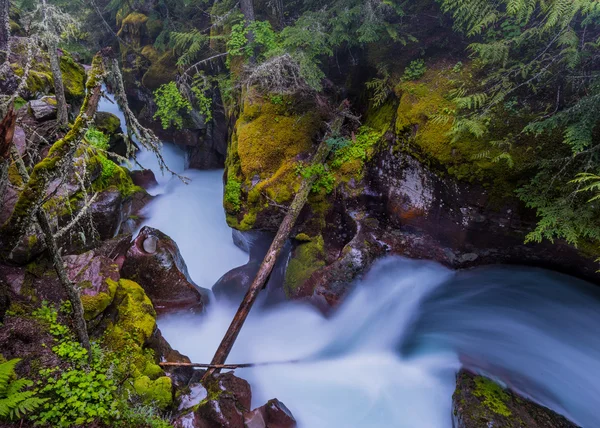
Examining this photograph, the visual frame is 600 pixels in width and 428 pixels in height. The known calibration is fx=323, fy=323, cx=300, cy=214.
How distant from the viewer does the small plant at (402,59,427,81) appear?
7418mm

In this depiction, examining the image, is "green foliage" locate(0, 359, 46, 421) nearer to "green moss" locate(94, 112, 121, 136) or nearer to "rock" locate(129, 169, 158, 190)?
"green moss" locate(94, 112, 121, 136)

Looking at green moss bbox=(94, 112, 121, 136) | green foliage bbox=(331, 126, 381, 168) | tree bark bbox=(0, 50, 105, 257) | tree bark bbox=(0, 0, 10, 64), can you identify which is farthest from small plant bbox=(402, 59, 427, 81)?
green moss bbox=(94, 112, 121, 136)

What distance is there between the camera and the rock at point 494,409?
16.4 ft

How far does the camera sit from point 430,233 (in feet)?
23.3

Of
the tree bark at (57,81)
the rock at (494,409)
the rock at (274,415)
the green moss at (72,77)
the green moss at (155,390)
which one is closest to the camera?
the green moss at (155,390)

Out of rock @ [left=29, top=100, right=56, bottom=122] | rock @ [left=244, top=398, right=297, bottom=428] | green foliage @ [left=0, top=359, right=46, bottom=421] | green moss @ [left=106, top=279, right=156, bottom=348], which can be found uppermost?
rock @ [left=29, top=100, right=56, bottom=122]

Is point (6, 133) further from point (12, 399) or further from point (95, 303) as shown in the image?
point (95, 303)

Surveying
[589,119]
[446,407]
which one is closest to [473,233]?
[589,119]

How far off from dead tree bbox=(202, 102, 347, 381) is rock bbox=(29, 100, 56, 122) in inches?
238

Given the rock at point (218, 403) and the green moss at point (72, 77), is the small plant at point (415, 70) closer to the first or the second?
the rock at point (218, 403)

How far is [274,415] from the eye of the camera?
5504 millimetres

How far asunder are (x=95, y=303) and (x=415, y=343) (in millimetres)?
5990

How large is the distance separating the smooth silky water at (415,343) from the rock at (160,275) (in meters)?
0.38

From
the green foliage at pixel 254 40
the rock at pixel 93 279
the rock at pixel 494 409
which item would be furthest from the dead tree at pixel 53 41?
the rock at pixel 494 409
